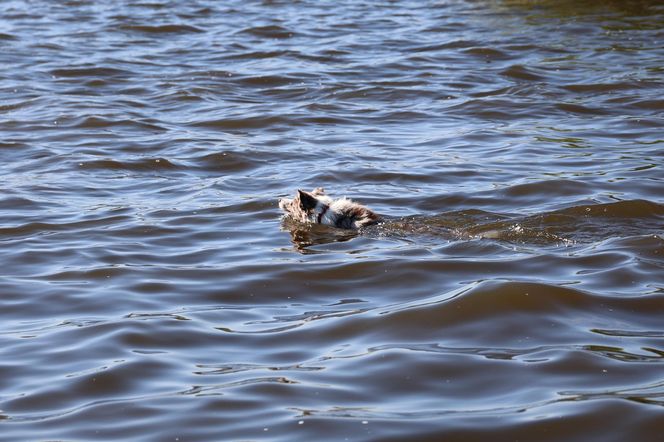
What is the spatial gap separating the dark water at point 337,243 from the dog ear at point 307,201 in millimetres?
261

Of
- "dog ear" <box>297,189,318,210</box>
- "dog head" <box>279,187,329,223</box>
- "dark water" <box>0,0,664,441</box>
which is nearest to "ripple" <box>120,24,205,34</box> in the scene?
"dark water" <box>0,0,664,441</box>

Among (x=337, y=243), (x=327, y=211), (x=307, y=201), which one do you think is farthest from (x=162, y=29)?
(x=337, y=243)

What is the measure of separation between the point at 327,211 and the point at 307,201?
276 mm

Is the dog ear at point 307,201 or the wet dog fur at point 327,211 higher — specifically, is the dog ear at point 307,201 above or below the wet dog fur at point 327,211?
above

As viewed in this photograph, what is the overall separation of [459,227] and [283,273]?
2033 mm

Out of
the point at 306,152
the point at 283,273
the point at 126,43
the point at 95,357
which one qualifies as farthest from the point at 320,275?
the point at 126,43

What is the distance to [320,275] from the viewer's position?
887cm

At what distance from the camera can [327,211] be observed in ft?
34.2

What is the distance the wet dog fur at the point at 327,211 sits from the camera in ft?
33.6

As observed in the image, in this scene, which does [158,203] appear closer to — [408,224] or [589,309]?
[408,224]

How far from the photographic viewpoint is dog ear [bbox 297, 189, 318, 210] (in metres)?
10.2

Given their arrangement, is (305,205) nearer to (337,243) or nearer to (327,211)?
(327,211)

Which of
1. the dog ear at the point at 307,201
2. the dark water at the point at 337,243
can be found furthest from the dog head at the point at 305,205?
the dark water at the point at 337,243

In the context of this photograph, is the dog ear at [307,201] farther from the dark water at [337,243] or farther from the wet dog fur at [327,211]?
the dark water at [337,243]
